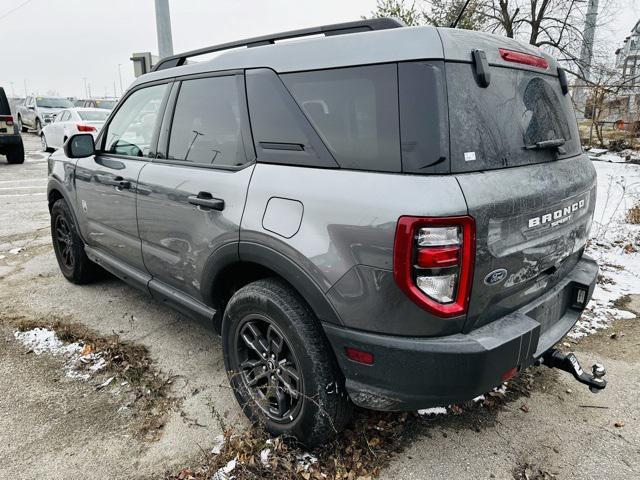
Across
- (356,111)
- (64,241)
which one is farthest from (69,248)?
A: (356,111)

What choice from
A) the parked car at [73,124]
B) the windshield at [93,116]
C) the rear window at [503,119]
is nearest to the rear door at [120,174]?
the rear window at [503,119]

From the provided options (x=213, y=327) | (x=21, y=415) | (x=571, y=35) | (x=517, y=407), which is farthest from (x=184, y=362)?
(x=571, y=35)

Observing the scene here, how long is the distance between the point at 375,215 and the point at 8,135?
1404 cm

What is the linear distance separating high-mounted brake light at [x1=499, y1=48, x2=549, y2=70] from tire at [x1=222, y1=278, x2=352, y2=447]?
4.73ft

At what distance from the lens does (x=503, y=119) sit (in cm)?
197

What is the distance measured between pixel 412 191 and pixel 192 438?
176cm

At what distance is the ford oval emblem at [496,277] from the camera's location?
181 cm

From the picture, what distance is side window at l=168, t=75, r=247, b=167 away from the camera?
2477 mm

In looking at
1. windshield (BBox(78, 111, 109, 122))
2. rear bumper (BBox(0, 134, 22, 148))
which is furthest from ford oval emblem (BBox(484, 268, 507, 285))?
rear bumper (BBox(0, 134, 22, 148))

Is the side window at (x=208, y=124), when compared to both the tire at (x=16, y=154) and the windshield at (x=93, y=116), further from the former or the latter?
the tire at (x=16, y=154)

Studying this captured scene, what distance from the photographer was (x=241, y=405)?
254 centimetres

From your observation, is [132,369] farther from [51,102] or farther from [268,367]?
[51,102]

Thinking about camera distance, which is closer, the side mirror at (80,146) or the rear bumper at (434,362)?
the rear bumper at (434,362)

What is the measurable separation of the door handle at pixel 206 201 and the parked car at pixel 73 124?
11.7 meters
